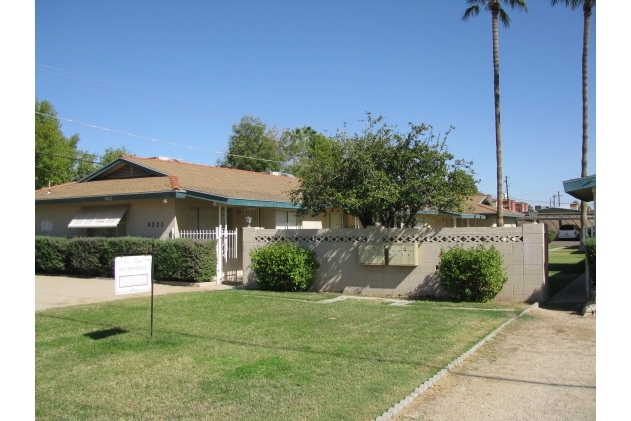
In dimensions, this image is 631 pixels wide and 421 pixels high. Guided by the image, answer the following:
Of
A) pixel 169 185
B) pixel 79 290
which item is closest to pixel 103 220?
pixel 169 185

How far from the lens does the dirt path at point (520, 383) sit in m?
5.21

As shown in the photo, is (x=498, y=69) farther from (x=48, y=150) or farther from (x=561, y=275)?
(x=48, y=150)

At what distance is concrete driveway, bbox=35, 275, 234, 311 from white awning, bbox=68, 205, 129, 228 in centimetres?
203

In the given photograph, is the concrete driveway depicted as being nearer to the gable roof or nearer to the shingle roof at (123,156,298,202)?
the gable roof

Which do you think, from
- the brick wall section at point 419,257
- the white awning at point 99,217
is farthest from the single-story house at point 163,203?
the brick wall section at point 419,257

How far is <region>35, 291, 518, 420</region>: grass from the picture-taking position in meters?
5.35

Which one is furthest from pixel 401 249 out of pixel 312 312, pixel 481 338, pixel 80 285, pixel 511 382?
pixel 80 285

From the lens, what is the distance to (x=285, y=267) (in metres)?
14.0

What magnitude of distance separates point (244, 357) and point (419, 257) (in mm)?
6899

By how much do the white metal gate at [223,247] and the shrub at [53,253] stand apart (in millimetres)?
4348

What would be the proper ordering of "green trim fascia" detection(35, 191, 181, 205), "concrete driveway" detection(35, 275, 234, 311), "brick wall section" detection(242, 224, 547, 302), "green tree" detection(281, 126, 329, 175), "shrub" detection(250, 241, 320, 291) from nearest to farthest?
"brick wall section" detection(242, 224, 547, 302) → "concrete driveway" detection(35, 275, 234, 311) → "shrub" detection(250, 241, 320, 291) → "green trim fascia" detection(35, 191, 181, 205) → "green tree" detection(281, 126, 329, 175)

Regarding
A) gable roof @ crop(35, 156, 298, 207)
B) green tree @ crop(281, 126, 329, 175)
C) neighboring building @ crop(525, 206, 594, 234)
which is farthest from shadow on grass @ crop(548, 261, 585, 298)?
green tree @ crop(281, 126, 329, 175)
